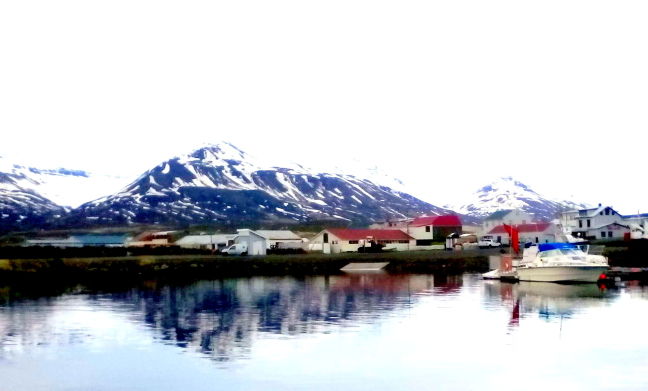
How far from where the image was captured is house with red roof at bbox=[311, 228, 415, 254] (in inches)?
4592

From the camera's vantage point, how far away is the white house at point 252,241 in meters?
110

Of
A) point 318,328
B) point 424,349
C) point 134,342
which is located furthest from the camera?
point 318,328

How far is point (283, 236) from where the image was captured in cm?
13088

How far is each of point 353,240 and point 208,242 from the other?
2763 cm

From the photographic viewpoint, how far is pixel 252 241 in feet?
368

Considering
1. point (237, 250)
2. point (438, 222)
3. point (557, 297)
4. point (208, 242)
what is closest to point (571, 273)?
point (557, 297)

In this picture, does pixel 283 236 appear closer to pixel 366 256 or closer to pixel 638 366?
pixel 366 256

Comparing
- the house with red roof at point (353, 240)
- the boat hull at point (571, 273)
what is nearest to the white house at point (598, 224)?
the house with red roof at point (353, 240)

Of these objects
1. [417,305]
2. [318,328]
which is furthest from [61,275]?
[318,328]

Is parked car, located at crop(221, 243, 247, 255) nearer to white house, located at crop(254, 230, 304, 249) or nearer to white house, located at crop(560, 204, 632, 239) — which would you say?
white house, located at crop(254, 230, 304, 249)

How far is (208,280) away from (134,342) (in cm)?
3878

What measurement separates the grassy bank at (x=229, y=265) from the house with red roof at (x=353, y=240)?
2122 cm

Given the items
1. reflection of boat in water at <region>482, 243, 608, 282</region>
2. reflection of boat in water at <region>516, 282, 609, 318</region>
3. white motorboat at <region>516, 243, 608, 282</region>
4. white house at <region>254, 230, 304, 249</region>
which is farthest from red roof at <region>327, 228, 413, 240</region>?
reflection of boat in water at <region>516, 282, 609, 318</region>

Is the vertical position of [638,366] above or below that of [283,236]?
below
